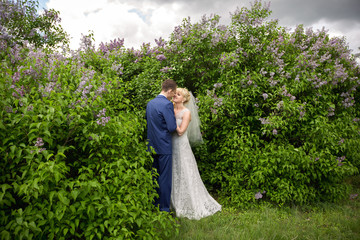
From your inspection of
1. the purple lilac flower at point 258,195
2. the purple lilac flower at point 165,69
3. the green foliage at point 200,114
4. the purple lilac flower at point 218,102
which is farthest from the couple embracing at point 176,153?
the purple lilac flower at point 165,69

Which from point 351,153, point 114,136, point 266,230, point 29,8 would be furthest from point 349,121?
point 29,8

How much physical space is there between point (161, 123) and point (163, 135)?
0.62 ft

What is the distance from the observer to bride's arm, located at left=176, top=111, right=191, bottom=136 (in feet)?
13.6

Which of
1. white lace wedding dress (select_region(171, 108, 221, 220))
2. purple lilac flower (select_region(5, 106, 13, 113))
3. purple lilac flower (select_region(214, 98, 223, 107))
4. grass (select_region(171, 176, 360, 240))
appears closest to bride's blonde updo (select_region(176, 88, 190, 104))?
white lace wedding dress (select_region(171, 108, 221, 220))

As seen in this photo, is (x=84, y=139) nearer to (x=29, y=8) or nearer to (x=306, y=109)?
(x=306, y=109)

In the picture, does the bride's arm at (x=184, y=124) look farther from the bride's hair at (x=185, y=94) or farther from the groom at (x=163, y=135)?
the bride's hair at (x=185, y=94)

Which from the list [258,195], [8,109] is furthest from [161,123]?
[258,195]

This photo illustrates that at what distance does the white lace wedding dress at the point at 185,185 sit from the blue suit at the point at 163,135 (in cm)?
29

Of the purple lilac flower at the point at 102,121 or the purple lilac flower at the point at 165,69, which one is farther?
the purple lilac flower at the point at 165,69

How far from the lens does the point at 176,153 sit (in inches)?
167

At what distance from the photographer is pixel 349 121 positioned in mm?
5367

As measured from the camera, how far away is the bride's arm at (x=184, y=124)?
4.13 m

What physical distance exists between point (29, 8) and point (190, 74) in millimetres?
3822

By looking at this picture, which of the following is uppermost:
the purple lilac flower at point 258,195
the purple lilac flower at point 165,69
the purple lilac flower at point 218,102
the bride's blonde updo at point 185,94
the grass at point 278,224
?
the purple lilac flower at point 165,69
